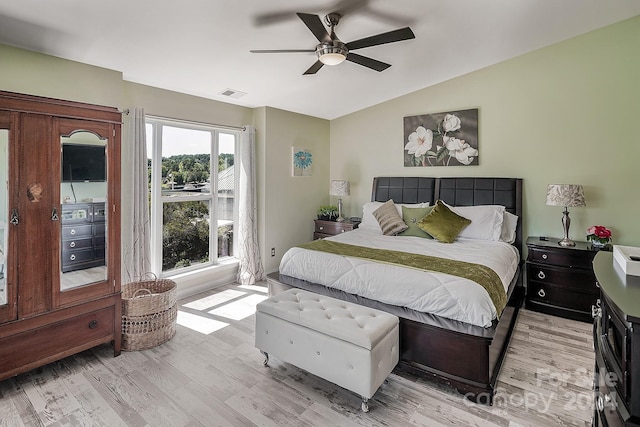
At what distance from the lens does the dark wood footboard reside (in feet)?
7.25

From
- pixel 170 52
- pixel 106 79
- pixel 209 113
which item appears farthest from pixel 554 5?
pixel 106 79

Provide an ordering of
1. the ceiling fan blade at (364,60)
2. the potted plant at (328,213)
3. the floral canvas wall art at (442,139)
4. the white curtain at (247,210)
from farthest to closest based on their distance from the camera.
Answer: the potted plant at (328,213), the white curtain at (247,210), the floral canvas wall art at (442,139), the ceiling fan blade at (364,60)

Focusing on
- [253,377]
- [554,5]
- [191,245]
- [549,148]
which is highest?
[554,5]

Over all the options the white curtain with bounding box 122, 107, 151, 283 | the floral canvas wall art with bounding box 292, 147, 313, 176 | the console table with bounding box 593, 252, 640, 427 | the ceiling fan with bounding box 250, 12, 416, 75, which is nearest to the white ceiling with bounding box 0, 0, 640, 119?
the ceiling fan with bounding box 250, 12, 416, 75

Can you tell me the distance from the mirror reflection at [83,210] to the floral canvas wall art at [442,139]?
3.91m

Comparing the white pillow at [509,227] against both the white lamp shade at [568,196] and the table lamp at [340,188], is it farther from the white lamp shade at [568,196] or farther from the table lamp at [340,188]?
the table lamp at [340,188]

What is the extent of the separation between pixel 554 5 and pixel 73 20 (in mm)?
3917

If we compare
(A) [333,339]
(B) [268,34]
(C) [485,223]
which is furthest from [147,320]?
(C) [485,223]

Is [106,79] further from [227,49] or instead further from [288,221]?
[288,221]

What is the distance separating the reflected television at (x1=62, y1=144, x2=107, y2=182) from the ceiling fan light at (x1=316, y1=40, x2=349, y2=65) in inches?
74.2

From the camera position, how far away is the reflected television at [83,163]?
2.49 m

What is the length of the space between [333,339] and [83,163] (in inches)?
90.8

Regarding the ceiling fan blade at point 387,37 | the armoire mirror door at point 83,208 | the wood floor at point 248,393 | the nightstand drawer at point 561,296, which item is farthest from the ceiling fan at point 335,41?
the nightstand drawer at point 561,296

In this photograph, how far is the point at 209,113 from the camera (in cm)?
429
